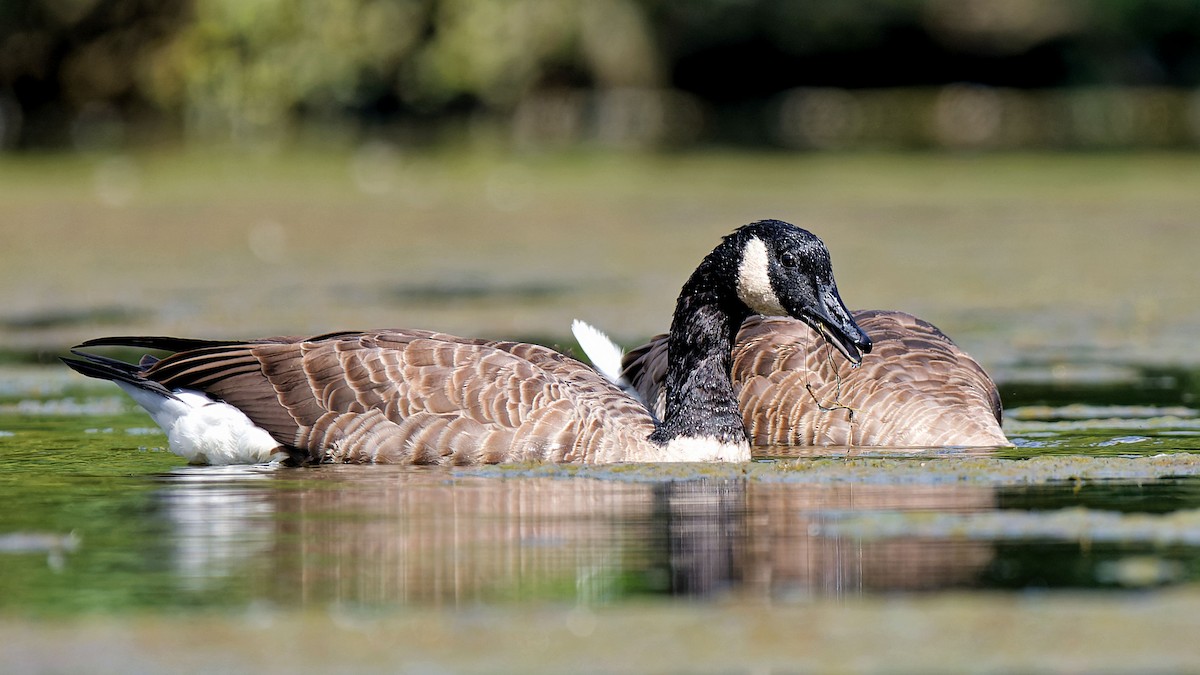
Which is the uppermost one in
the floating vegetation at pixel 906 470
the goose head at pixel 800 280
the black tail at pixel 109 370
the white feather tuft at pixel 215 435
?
the goose head at pixel 800 280

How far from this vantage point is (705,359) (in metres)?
9.30

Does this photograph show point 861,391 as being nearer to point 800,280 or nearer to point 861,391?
point 861,391

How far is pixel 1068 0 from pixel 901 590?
42.9 m

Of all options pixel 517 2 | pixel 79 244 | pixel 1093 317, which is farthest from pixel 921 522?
pixel 517 2

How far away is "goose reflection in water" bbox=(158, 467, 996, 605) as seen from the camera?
239 inches

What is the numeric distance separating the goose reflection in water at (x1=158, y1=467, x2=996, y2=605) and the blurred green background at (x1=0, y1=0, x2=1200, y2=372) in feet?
17.1

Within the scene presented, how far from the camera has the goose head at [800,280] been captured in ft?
29.4

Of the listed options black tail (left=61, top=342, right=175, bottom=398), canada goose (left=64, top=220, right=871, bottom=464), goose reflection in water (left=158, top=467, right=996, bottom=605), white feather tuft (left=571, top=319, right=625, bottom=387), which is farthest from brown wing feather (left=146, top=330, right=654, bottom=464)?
white feather tuft (left=571, top=319, right=625, bottom=387)

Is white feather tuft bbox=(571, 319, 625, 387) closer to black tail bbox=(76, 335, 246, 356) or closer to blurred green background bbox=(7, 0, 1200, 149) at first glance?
black tail bbox=(76, 335, 246, 356)

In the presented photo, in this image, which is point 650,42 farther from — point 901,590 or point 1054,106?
point 901,590

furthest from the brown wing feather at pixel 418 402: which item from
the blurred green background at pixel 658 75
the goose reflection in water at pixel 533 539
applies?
the blurred green background at pixel 658 75

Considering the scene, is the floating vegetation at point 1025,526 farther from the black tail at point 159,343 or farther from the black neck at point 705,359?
the black tail at point 159,343

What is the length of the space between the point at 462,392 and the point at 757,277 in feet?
4.93

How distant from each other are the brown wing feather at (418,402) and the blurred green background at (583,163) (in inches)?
179
